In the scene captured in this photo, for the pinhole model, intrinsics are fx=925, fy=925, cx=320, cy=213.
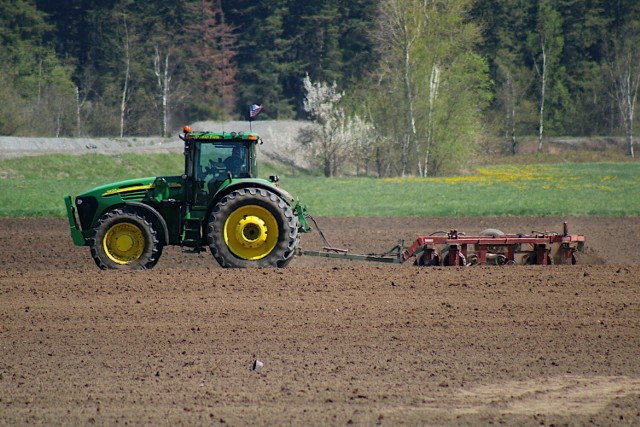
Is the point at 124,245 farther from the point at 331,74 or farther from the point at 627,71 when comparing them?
the point at 627,71

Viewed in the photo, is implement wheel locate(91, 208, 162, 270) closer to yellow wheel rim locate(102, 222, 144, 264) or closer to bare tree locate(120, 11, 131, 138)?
yellow wheel rim locate(102, 222, 144, 264)

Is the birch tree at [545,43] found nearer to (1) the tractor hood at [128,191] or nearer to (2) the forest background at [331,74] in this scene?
(2) the forest background at [331,74]

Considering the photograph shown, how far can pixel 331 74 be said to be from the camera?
2532 inches

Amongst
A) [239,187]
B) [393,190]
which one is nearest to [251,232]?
[239,187]

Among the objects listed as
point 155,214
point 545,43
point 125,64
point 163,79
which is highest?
point 545,43

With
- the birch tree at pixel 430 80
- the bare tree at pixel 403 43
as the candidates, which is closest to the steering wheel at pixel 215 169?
the bare tree at pixel 403 43

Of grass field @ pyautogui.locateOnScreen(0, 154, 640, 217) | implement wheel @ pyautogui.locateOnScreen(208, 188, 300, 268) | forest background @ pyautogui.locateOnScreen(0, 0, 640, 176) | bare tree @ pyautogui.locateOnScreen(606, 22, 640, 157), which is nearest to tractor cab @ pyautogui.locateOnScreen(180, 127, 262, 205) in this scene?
implement wheel @ pyautogui.locateOnScreen(208, 188, 300, 268)

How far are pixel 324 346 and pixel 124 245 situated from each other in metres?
5.00

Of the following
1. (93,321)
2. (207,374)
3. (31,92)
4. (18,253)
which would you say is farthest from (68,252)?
(31,92)

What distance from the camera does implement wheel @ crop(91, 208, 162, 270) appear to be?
1326 cm

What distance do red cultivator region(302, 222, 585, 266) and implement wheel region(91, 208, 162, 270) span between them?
7.53 feet

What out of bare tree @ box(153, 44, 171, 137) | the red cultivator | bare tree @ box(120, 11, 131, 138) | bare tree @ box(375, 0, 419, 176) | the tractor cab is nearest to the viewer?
the tractor cab

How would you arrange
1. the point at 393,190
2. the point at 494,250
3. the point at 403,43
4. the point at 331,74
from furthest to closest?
the point at 331,74, the point at 403,43, the point at 393,190, the point at 494,250

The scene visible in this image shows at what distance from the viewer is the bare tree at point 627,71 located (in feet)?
218
